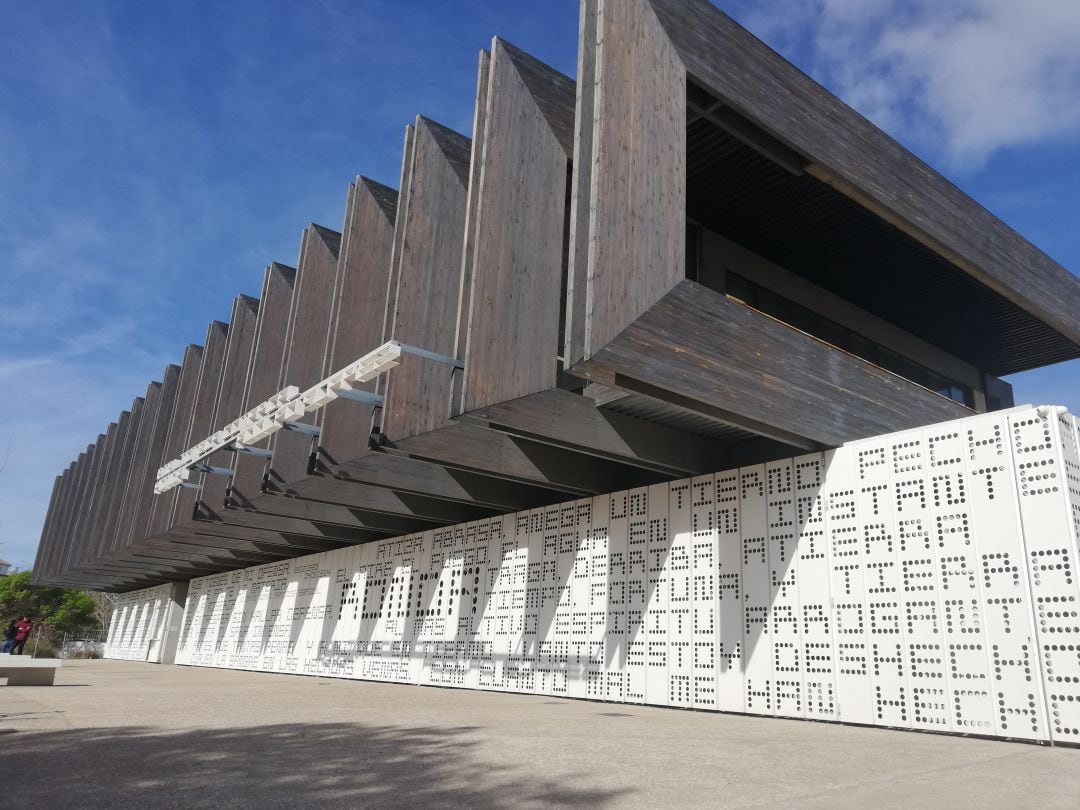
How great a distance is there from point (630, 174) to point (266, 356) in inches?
560

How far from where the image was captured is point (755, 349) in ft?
35.2

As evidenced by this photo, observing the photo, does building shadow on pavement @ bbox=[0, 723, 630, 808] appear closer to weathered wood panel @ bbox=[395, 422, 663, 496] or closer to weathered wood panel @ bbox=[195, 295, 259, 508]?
weathered wood panel @ bbox=[395, 422, 663, 496]

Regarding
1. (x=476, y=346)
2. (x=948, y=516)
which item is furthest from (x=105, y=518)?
(x=948, y=516)

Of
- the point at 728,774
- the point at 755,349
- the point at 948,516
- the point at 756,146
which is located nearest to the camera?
the point at 728,774

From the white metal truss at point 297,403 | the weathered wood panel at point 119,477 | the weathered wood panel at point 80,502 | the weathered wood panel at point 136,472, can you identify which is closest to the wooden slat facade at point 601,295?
the white metal truss at point 297,403

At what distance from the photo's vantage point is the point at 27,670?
1246 centimetres

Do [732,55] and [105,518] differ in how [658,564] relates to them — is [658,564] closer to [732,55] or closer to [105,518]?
[732,55]

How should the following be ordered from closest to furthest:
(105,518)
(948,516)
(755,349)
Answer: (948,516)
(755,349)
(105,518)

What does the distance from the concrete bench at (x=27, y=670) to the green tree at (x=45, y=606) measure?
54506 millimetres

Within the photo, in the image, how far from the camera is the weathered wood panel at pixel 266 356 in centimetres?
1950

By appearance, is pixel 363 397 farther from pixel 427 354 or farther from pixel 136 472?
pixel 136 472

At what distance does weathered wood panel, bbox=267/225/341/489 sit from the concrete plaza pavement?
8249mm

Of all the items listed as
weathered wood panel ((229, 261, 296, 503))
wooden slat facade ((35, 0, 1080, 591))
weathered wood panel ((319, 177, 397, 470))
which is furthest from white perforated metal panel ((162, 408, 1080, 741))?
weathered wood panel ((229, 261, 296, 503))

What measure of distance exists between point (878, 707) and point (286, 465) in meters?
13.0
